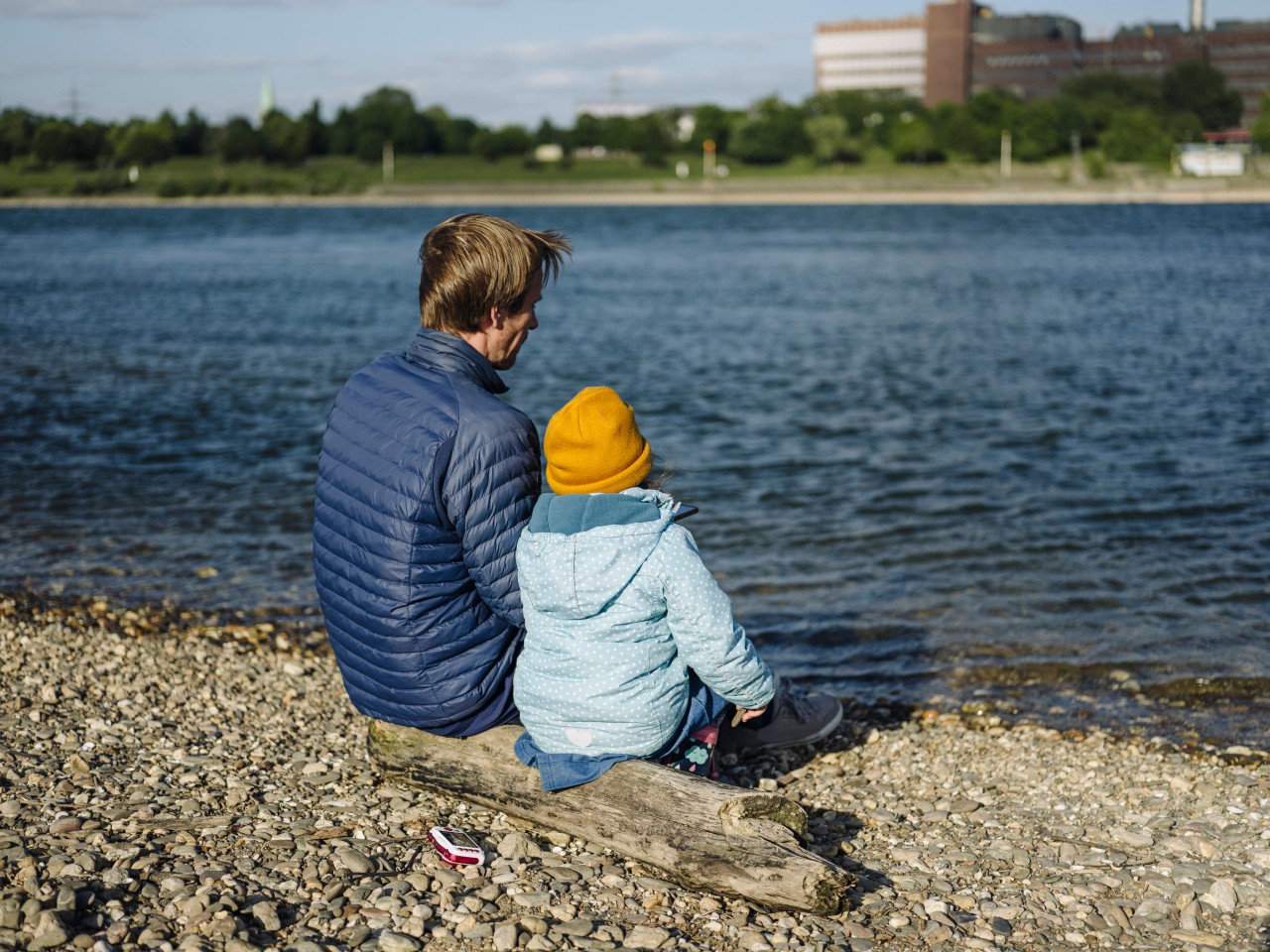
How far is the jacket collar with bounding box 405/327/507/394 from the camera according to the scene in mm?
4941

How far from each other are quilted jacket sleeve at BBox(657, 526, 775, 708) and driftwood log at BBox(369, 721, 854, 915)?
0.42 m

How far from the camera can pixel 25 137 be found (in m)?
149

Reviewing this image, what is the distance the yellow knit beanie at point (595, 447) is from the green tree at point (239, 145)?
535ft

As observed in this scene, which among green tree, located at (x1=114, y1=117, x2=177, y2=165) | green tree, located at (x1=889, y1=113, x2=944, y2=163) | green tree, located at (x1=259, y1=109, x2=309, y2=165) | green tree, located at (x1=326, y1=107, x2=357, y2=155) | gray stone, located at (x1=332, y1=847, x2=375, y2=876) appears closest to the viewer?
gray stone, located at (x1=332, y1=847, x2=375, y2=876)

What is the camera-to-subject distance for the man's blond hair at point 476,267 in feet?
15.7

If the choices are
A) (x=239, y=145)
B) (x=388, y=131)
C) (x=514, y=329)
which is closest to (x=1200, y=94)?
Answer: (x=388, y=131)

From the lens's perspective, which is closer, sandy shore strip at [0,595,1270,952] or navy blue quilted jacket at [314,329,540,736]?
sandy shore strip at [0,595,1270,952]

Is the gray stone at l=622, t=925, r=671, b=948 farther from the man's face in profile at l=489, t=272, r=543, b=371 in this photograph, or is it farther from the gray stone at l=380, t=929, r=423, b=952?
the man's face in profile at l=489, t=272, r=543, b=371

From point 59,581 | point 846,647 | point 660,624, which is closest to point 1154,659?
point 846,647

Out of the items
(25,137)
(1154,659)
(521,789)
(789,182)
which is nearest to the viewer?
(521,789)

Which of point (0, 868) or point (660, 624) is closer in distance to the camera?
point (0, 868)

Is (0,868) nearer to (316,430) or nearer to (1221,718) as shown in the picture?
(1221,718)

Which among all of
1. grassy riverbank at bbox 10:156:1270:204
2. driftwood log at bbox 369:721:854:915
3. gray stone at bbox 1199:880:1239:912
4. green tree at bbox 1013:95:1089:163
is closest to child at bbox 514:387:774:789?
driftwood log at bbox 369:721:854:915

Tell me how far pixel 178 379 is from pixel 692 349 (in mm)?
10839
